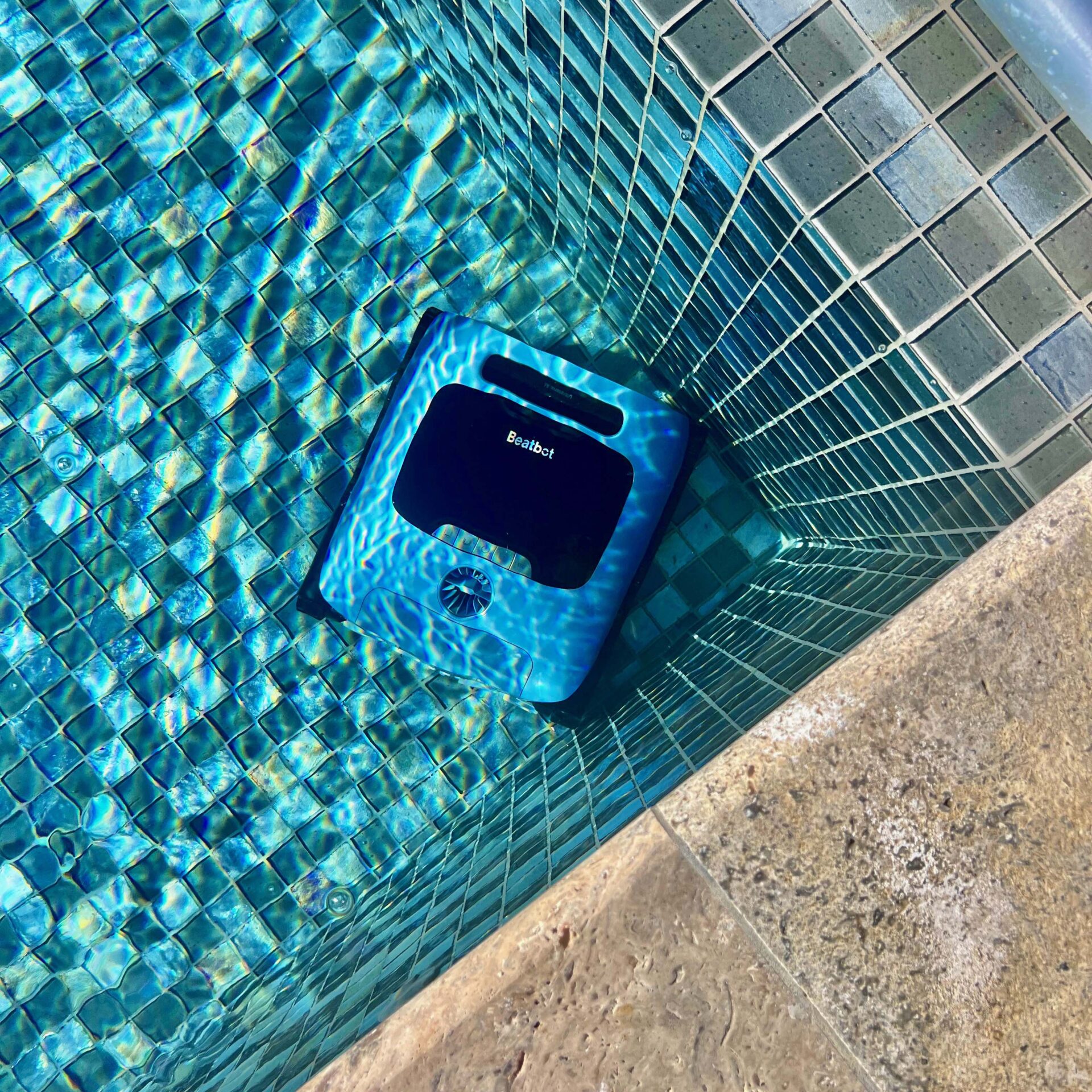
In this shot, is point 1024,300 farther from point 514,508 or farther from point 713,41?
point 514,508

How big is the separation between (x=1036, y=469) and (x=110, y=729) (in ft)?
8.13

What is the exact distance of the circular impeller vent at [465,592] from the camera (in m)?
2.22

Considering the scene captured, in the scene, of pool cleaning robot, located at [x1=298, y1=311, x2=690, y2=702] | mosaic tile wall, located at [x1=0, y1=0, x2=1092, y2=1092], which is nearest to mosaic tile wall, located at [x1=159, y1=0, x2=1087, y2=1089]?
mosaic tile wall, located at [x1=0, y1=0, x2=1092, y2=1092]

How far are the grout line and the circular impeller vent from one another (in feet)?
3.00

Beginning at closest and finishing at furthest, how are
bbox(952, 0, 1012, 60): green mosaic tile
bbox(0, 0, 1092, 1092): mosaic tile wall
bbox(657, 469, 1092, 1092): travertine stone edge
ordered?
bbox(952, 0, 1012, 60): green mosaic tile → bbox(657, 469, 1092, 1092): travertine stone edge → bbox(0, 0, 1092, 1092): mosaic tile wall

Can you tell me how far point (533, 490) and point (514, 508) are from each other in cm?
7

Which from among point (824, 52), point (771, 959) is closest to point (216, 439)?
point (824, 52)

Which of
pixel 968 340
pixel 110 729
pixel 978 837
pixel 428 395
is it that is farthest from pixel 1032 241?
pixel 110 729

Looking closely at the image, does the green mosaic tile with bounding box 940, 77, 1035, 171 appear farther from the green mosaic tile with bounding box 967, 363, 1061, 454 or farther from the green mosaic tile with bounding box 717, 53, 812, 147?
the green mosaic tile with bounding box 967, 363, 1061, 454

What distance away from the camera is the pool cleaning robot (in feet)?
7.22

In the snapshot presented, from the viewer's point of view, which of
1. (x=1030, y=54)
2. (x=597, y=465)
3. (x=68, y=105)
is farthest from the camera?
(x=68, y=105)

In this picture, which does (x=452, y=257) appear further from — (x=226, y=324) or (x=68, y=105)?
(x=68, y=105)

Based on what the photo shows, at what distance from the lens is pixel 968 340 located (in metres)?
1.32

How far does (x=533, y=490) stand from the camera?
220 cm
